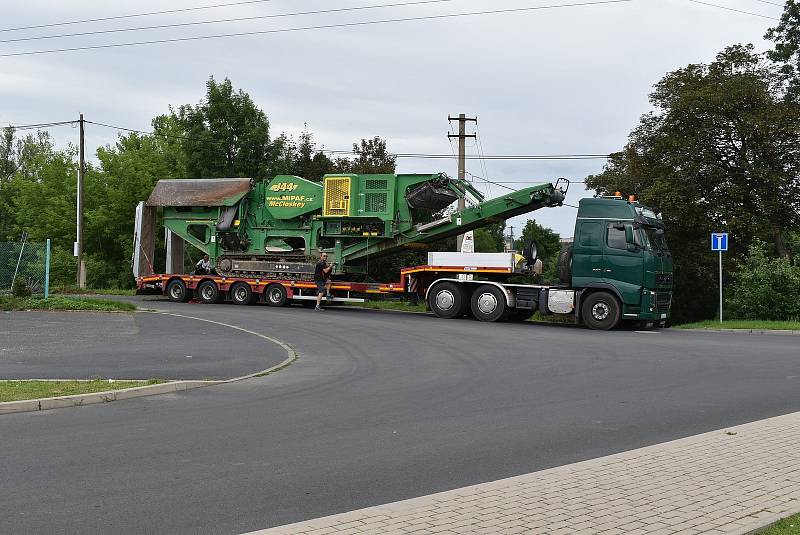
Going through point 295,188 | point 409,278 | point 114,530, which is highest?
point 295,188

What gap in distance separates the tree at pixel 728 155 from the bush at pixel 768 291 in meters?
5.23

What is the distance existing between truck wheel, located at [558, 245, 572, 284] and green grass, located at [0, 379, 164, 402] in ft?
47.4

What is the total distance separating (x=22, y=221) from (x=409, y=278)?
45.7 metres

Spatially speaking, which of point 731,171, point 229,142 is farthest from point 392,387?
point 229,142

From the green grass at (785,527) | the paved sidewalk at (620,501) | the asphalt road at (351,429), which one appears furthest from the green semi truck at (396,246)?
the green grass at (785,527)

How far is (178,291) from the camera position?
95.0ft

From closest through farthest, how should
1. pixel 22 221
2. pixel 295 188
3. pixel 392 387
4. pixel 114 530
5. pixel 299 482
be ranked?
pixel 114 530
pixel 299 482
pixel 392 387
pixel 295 188
pixel 22 221

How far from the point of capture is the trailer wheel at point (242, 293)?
90.8 ft

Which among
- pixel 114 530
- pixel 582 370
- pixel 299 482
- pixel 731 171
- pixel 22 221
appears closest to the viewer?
pixel 114 530

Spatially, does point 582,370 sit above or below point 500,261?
below

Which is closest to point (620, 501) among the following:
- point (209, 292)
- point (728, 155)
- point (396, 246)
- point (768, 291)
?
point (396, 246)

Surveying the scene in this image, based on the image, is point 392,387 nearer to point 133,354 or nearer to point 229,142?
point 133,354

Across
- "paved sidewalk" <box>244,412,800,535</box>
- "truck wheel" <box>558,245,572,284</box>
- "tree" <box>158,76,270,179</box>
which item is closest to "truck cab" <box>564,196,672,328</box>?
"truck wheel" <box>558,245,572,284</box>

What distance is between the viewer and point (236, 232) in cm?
2808
